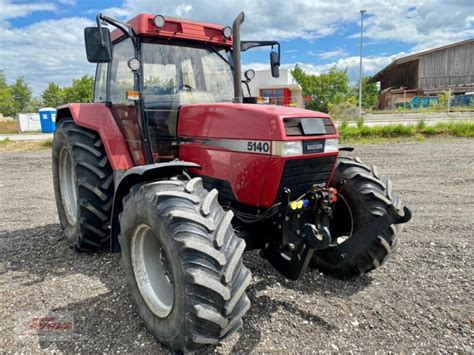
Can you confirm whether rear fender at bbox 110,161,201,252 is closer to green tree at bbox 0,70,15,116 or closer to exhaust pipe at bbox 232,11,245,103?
exhaust pipe at bbox 232,11,245,103

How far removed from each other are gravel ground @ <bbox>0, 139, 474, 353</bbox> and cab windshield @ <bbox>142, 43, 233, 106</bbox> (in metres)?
1.66

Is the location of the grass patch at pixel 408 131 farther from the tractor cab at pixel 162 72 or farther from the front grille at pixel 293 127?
the front grille at pixel 293 127

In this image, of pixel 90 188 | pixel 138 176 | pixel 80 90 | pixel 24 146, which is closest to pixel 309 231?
pixel 138 176

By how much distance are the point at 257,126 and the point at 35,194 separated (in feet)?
20.7

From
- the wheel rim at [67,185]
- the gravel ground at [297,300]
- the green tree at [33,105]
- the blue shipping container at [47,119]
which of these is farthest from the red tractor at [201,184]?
the green tree at [33,105]

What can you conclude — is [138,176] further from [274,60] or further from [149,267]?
[274,60]

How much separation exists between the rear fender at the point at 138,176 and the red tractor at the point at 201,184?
0.01 metres

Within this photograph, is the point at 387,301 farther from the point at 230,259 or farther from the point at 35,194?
the point at 35,194

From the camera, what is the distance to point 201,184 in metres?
2.61

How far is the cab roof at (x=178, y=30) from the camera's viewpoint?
130 inches

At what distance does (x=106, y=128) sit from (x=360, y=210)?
8.47 ft

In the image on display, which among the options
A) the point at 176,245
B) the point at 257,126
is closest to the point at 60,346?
the point at 176,245

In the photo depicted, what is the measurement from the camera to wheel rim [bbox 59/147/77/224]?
180 inches

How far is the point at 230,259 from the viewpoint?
7.37ft
